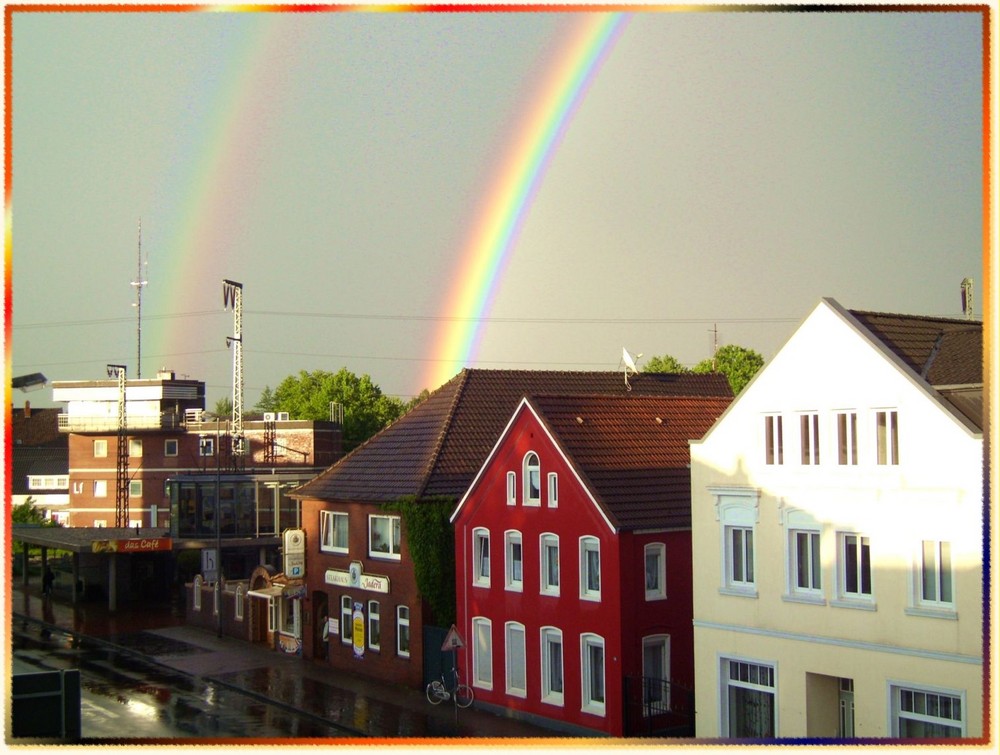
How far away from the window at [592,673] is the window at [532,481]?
4.12 meters

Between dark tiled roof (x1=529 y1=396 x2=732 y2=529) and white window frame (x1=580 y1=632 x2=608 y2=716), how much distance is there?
3.25m

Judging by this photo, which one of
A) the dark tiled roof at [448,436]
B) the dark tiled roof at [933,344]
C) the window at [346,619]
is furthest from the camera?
the window at [346,619]

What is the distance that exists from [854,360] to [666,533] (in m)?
8.40

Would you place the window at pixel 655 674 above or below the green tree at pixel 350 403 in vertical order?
below

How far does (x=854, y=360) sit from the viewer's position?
82.0 feet

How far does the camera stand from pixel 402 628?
3944cm

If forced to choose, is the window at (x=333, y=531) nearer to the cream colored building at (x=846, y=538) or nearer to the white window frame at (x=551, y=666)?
the white window frame at (x=551, y=666)

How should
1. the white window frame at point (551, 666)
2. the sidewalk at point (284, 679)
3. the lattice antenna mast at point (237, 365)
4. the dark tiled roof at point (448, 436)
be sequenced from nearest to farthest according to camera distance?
1. the white window frame at point (551, 666)
2. the sidewalk at point (284, 679)
3. the dark tiled roof at point (448, 436)
4. the lattice antenna mast at point (237, 365)

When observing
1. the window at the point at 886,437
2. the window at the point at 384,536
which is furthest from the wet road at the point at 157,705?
the window at the point at 886,437

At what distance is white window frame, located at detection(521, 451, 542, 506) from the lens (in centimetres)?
3341

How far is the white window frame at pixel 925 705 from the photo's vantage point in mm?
22625

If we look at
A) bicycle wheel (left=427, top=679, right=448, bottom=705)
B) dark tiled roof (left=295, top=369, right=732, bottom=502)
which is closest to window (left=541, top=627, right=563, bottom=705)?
bicycle wheel (left=427, top=679, right=448, bottom=705)

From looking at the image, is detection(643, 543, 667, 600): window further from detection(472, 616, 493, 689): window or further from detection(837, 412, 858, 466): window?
detection(837, 412, 858, 466): window

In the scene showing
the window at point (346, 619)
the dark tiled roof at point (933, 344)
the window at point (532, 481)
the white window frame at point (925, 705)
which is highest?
the dark tiled roof at point (933, 344)
